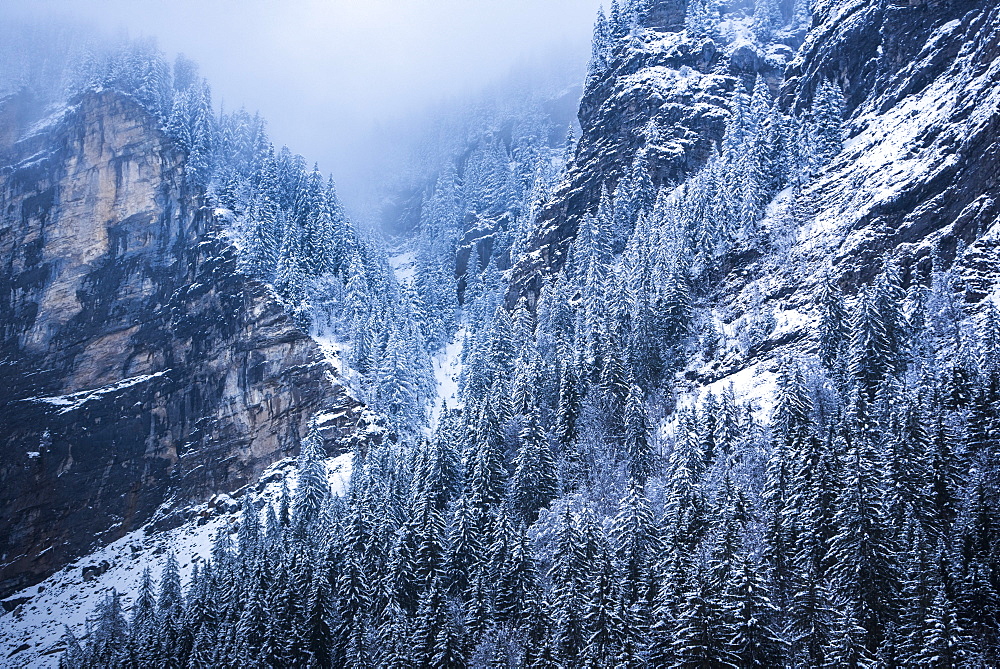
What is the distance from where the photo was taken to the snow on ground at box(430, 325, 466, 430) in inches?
4579

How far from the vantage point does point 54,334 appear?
12769 cm

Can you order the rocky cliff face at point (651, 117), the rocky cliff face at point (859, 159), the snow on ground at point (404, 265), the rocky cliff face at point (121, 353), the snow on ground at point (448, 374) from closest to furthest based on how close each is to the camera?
1. the rocky cliff face at point (859, 159)
2. the rocky cliff face at point (121, 353)
3. the snow on ground at point (448, 374)
4. the rocky cliff face at point (651, 117)
5. the snow on ground at point (404, 265)

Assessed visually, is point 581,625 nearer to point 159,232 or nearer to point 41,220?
point 159,232

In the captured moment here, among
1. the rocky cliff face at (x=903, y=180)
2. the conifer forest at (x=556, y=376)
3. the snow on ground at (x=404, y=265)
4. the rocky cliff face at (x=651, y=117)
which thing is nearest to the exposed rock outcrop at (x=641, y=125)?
the rocky cliff face at (x=651, y=117)

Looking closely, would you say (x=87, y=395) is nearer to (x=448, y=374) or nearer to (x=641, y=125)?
(x=448, y=374)

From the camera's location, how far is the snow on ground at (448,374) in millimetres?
116312

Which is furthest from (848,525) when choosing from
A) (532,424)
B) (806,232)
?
(806,232)

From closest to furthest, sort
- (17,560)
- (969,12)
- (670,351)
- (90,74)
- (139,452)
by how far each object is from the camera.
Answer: (670,351) → (969,12) → (17,560) → (139,452) → (90,74)

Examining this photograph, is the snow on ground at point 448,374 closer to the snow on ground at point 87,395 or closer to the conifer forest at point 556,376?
the conifer forest at point 556,376

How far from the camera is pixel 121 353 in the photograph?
4899 inches

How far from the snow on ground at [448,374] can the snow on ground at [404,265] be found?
75.9ft

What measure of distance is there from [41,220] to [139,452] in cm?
5370

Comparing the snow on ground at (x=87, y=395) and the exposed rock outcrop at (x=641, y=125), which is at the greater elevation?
the exposed rock outcrop at (x=641, y=125)

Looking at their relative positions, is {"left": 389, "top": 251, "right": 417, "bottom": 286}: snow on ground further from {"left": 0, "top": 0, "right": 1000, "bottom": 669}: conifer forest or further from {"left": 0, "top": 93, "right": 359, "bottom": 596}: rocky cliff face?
{"left": 0, "top": 93, "right": 359, "bottom": 596}: rocky cliff face
